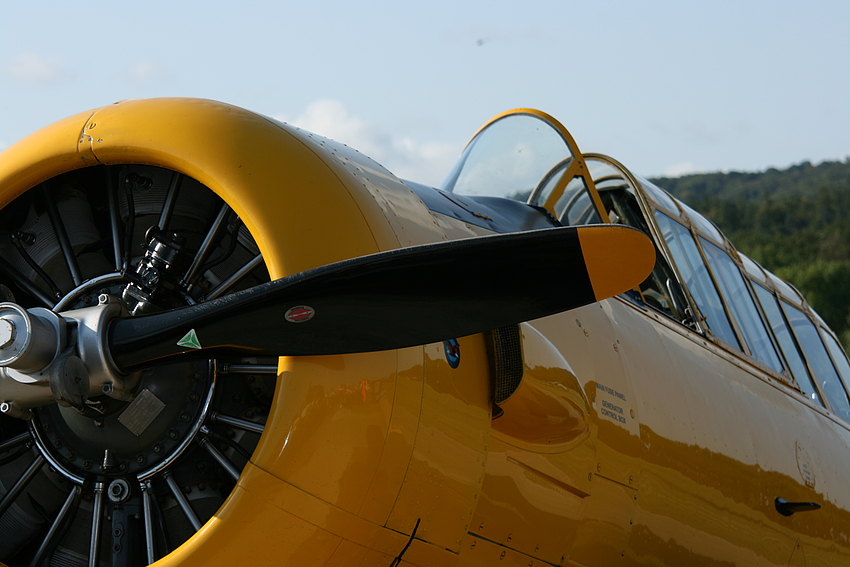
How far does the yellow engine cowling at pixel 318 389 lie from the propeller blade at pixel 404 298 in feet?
0.35

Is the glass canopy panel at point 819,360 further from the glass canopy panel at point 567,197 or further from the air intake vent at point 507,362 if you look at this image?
the air intake vent at point 507,362

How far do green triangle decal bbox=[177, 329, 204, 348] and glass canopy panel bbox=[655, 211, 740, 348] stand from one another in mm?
3808

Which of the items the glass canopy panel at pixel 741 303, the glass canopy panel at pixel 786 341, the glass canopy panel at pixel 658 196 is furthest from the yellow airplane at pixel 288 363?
the glass canopy panel at pixel 786 341

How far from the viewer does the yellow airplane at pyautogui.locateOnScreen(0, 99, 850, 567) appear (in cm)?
251

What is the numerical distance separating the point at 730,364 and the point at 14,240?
4.19 metres

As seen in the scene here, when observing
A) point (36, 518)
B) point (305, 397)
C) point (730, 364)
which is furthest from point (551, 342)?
point (730, 364)

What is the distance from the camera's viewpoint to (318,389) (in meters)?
2.51

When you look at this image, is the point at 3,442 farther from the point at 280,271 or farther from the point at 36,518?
the point at 280,271

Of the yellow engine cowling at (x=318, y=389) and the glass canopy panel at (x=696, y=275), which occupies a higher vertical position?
the glass canopy panel at (x=696, y=275)

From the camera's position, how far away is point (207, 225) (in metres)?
3.14

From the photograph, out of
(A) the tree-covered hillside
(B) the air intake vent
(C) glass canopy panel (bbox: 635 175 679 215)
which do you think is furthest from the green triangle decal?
(A) the tree-covered hillside

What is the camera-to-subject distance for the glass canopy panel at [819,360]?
25.7 ft

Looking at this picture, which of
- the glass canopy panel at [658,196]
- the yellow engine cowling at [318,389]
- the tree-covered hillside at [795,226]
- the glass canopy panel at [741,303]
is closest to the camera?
the yellow engine cowling at [318,389]

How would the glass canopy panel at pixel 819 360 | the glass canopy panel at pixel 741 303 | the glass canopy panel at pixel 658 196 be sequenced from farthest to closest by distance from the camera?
the glass canopy panel at pixel 819 360 → the glass canopy panel at pixel 741 303 → the glass canopy panel at pixel 658 196
